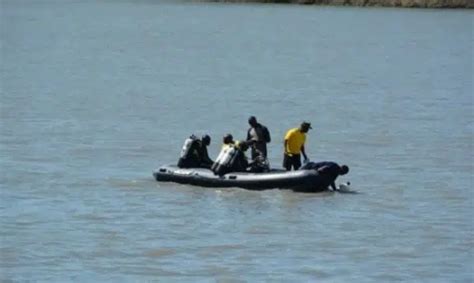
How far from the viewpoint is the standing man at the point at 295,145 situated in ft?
97.1

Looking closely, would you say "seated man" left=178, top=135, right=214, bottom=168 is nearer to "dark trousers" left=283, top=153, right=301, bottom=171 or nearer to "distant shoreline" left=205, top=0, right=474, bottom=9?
"dark trousers" left=283, top=153, right=301, bottom=171

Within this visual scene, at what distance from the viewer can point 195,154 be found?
30.2 m

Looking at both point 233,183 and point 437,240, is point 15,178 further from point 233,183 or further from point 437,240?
point 437,240

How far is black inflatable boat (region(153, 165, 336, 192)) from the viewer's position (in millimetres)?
28688

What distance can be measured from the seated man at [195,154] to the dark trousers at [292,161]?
1363mm

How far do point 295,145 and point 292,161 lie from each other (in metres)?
0.35

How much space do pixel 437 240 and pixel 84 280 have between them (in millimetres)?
6135

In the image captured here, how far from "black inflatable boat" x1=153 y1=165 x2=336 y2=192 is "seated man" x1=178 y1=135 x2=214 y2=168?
13.8 inches

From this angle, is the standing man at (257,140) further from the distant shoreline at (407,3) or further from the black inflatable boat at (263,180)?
the distant shoreline at (407,3)

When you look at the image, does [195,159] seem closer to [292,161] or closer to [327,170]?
[292,161]

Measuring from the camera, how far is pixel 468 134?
4053cm

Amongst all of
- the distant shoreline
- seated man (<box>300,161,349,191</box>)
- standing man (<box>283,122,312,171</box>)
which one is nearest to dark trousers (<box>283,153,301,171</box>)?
standing man (<box>283,122,312,171</box>)

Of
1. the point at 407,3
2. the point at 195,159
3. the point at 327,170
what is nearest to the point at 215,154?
the point at 195,159

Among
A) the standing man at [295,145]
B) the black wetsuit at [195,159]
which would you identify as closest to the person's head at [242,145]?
the standing man at [295,145]
